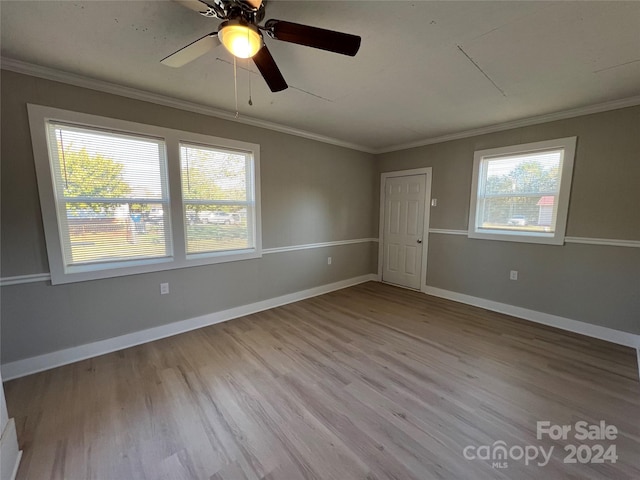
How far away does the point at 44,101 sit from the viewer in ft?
6.79

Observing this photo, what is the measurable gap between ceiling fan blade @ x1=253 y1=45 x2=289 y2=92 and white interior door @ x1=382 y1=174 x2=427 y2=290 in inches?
123

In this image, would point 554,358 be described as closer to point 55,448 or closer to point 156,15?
point 55,448

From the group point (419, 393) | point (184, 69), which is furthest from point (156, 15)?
point (419, 393)

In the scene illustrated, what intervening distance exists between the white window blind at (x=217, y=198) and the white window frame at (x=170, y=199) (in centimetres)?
6

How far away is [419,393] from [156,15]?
3.03m

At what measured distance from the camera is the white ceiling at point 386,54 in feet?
4.70

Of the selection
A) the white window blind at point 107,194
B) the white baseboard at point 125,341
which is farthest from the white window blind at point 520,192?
the white window blind at point 107,194

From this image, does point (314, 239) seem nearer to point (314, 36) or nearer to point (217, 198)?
point (217, 198)

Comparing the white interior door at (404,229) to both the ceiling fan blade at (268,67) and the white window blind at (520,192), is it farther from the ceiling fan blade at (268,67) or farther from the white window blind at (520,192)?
the ceiling fan blade at (268,67)

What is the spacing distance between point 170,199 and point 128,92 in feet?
3.34

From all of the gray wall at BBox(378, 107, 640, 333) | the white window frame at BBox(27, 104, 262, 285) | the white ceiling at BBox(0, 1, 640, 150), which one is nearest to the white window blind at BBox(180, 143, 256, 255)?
the white window frame at BBox(27, 104, 262, 285)

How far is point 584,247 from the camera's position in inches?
112

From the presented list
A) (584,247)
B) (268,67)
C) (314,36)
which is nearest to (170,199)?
(268,67)

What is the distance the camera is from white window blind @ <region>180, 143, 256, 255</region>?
285cm
